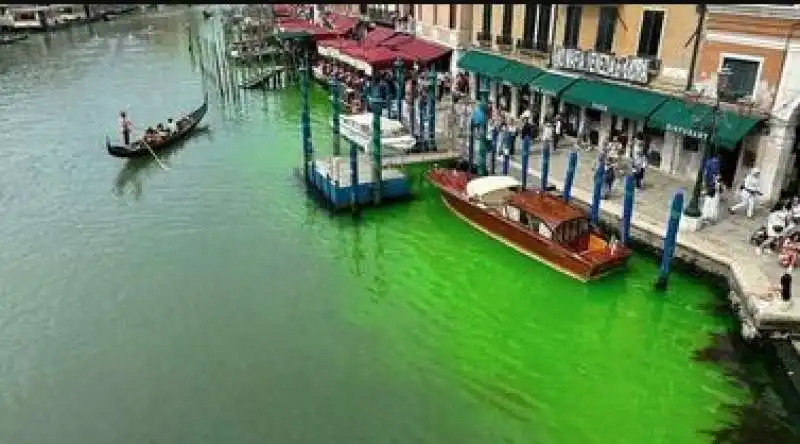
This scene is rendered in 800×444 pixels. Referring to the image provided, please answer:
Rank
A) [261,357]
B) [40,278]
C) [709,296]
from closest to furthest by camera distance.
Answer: [261,357] → [709,296] → [40,278]

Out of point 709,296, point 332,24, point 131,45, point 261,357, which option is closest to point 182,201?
point 261,357

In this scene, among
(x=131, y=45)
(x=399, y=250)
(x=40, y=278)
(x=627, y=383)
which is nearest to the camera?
(x=627, y=383)

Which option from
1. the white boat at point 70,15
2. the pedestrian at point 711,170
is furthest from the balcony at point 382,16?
the white boat at point 70,15

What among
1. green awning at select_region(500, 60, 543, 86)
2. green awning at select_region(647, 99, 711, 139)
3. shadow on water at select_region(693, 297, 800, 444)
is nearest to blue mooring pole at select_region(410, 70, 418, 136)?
green awning at select_region(500, 60, 543, 86)

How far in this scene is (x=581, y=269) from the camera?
17641 millimetres

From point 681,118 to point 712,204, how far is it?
337cm

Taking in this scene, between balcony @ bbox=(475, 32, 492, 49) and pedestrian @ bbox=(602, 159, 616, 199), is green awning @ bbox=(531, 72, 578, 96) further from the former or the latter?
pedestrian @ bbox=(602, 159, 616, 199)

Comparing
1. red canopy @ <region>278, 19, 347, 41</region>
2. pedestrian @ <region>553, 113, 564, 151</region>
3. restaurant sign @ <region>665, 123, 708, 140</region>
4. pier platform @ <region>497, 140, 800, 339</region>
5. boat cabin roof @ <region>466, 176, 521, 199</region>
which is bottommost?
pier platform @ <region>497, 140, 800, 339</region>

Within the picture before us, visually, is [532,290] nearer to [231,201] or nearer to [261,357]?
[261,357]

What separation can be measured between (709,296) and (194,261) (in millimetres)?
14578

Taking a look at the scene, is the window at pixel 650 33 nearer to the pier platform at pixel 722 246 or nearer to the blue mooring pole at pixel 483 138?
the pier platform at pixel 722 246

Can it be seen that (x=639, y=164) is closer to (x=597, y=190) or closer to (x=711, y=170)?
(x=711, y=170)

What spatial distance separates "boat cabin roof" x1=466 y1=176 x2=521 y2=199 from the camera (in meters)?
20.7

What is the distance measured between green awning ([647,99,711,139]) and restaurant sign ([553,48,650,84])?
1712mm
